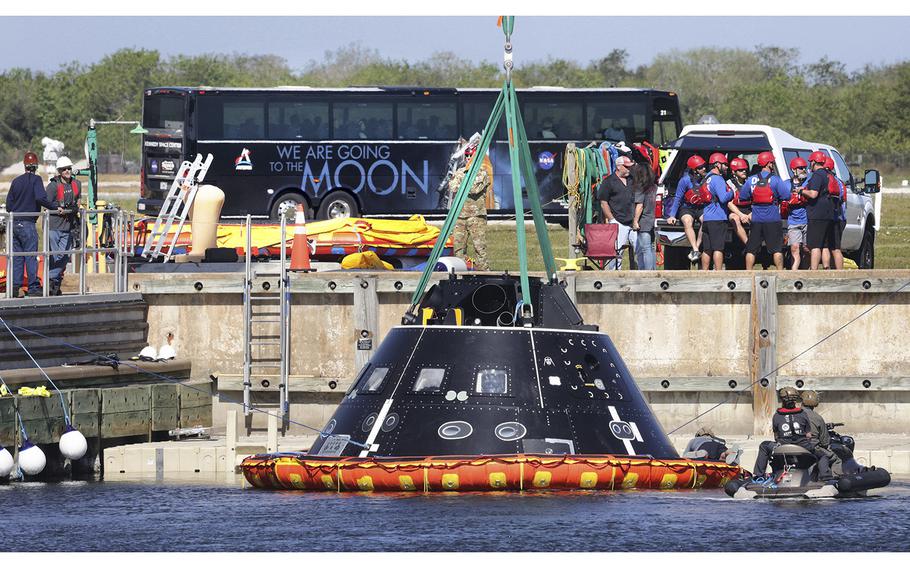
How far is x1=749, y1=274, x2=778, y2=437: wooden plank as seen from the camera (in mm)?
27156

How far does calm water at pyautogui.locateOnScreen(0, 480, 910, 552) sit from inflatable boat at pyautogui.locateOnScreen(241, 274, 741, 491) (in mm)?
234

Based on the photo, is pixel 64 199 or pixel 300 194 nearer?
pixel 64 199

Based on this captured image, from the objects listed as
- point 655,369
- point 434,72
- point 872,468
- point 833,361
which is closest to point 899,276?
point 833,361

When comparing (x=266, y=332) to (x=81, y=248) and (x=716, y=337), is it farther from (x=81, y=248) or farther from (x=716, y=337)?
(x=716, y=337)

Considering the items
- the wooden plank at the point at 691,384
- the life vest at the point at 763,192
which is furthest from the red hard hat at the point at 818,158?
the wooden plank at the point at 691,384

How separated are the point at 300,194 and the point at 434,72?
7488 centimetres

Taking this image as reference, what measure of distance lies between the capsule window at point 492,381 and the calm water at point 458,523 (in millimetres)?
1500

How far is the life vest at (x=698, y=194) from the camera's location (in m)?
28.5

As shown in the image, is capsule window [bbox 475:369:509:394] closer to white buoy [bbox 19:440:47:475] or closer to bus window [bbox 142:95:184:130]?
white buoy [bbox 19:440:47:475]

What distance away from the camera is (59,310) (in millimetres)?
26703

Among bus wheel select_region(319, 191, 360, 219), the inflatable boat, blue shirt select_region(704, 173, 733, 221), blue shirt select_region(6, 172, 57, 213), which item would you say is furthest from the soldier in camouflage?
bus wheel select_region(319, 191, 360, 219)

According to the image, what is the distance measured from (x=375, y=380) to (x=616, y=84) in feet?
309

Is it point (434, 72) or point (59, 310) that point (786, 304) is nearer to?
point (59, 310)

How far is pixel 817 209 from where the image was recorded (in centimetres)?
2806
